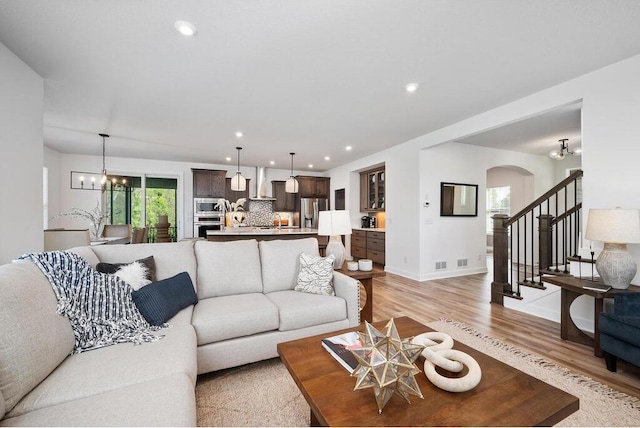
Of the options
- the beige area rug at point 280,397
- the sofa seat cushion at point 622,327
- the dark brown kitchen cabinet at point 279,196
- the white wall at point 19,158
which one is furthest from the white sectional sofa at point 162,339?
the dark brown kitchen cabinet at point 279,196

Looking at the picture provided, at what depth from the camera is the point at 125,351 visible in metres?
1.40

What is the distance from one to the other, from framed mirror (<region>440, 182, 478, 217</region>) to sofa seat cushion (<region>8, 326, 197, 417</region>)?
478 cm

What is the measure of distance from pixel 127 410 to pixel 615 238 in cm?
341

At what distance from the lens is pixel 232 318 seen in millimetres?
1932

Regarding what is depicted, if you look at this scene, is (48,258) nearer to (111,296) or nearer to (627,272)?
(111,296)

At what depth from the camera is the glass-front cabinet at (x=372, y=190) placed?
663cm

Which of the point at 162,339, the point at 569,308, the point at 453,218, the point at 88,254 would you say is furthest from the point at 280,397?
the point at 453,218

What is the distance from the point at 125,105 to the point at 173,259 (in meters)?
2.51

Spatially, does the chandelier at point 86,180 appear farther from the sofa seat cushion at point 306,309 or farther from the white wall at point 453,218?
the white wall at point 453,218

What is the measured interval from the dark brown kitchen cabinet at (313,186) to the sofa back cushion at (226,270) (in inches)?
217

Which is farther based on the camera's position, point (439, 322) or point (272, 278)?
point (439, 322)

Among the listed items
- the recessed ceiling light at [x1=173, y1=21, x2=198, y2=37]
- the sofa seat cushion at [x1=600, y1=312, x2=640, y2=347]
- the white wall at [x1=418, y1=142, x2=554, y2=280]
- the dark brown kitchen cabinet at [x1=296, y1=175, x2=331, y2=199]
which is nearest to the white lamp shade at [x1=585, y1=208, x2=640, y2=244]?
the sofa seat cushion at [x1=600, y1=312, x2=640, y2=347]

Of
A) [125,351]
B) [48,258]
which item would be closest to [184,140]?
[48,258]

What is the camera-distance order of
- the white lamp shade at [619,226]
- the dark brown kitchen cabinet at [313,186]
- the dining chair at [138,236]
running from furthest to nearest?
the dark brown kitchen cabinet at [313,186], the dining chair at [138,236], the white lamp shade at [619,226]
